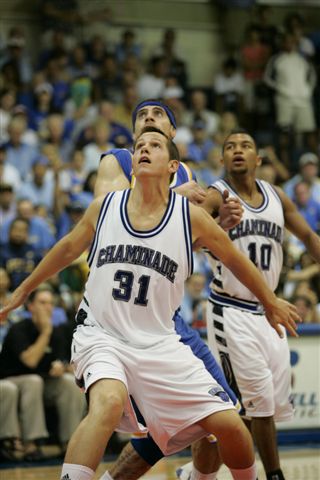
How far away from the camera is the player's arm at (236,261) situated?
248 inches

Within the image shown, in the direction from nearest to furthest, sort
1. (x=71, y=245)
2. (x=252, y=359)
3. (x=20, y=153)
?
(x=71, y=245) < (x=252, y=359) < (x=20, y=153)

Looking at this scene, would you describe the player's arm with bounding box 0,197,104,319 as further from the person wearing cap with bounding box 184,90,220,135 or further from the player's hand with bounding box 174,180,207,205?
the person wearing cap with bounding box 184,90,220,135

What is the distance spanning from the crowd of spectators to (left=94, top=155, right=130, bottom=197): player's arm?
4.01 meters

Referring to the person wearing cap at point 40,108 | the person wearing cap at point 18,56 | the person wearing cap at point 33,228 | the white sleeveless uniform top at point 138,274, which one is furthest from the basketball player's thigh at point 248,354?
the person wearing cap at point 18,56

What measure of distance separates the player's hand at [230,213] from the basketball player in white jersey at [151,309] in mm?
505

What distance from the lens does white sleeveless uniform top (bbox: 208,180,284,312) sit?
7945 mm

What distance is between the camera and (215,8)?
21.3 metres

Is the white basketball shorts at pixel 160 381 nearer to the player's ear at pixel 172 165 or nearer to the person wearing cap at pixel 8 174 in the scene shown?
the player's ear at pixel 172 165

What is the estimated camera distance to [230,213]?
6824 millimetres

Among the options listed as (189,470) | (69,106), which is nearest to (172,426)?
(189,470)

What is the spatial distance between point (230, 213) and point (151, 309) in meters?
1.04

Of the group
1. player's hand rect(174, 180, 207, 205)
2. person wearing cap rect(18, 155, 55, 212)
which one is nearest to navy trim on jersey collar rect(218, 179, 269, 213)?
player's hand rect(174, 180, 207, 205)

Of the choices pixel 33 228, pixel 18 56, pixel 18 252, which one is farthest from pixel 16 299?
pixel 18 56

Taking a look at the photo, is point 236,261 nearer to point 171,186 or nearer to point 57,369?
point 171,186
